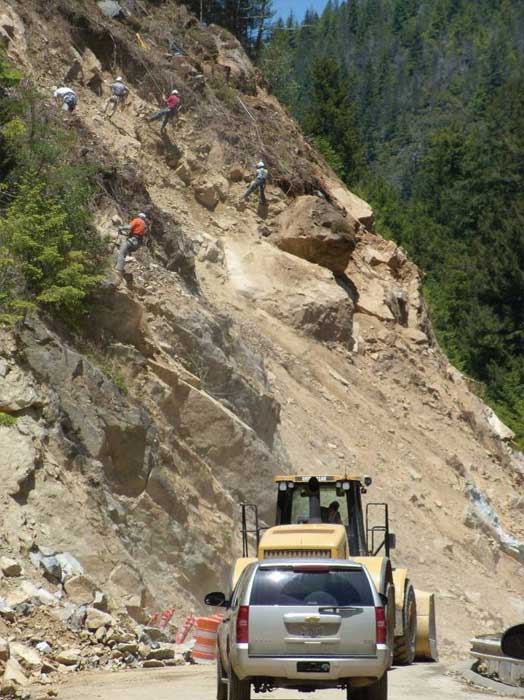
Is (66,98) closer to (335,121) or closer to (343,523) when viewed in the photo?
(343,523)

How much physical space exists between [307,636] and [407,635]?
18.4 ft

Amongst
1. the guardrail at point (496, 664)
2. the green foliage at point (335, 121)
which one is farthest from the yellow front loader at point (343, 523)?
the green foliage at point (335, 121)

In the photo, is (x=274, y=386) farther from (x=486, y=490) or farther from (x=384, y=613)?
(x=384, y=613)

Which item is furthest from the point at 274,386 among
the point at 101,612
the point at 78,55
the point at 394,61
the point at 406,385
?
the point at 394,61

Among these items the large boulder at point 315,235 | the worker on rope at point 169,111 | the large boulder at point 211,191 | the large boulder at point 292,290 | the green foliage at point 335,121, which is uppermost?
the green foliage at point 335,121

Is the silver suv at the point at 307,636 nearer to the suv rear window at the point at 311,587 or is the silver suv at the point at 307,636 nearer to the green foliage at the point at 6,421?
the suv rear window at the point at 311,587

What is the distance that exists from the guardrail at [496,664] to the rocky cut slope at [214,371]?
4732mm

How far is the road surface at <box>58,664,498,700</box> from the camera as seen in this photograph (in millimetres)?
11180

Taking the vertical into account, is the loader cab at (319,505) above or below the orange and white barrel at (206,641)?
above

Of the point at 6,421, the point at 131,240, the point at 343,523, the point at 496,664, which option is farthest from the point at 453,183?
the point at 496,664

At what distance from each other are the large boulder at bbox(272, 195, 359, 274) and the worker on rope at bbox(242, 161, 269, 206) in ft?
2.52

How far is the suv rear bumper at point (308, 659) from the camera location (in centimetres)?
953

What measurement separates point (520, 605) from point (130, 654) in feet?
A: 47.2

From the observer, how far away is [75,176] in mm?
21078
